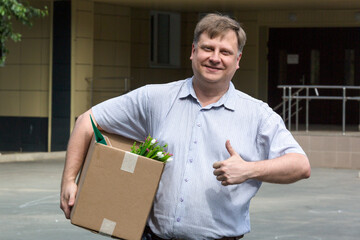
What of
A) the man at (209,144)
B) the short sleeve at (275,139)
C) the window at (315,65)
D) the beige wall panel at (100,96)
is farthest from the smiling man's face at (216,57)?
the window at (315,65)

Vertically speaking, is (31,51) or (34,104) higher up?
(31,51)

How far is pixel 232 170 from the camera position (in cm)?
329

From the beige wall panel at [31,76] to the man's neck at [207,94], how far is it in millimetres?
17568

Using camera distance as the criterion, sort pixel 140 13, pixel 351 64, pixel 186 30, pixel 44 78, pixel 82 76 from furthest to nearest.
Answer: pixel 186 30
pixel 351 64
pixel 140 13
pixel 82 76
pixel 44 78

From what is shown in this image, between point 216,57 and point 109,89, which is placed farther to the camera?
point 109,89

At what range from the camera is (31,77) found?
21.0 meters

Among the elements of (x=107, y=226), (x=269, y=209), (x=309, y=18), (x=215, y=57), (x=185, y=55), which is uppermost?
(x=309, y=18)

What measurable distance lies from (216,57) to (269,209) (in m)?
7.10

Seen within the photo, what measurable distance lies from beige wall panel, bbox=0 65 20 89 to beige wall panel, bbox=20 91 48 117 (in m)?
0.32

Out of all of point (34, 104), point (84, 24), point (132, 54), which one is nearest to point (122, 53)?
point (132, 54)

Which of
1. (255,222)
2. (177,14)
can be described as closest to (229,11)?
(177,14)

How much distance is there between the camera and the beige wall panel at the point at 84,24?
20812 mm

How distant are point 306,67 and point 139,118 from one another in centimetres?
2034

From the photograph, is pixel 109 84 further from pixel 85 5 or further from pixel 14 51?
pixel 14 51
